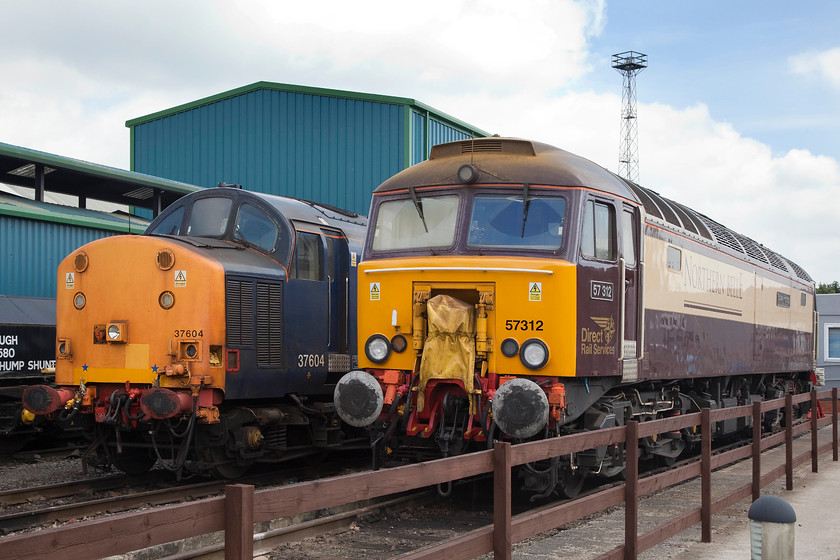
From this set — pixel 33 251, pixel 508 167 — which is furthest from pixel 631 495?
pixel 33 251

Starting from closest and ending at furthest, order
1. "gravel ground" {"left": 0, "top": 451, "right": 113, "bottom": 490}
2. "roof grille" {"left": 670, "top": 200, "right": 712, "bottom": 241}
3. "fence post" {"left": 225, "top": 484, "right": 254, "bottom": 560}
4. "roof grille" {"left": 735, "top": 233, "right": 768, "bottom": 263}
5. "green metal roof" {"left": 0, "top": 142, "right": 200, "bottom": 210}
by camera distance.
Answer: "fence post" {"left": 225, "top": 484, "right": 254, "bottom": 560} → "gravel ground" {"left": 0, "top": 451, "right": 113, "bottom": 490} → "roof grille" {"left": 670, "top": 200, "right": 712, "bottom": 241} → "roof grille" {"left": 735, "top": 233, "right": 768, "bottom": 263} → "green metal roof" {"left": 0, "top": 142, "right": 200, "bottom": 210}

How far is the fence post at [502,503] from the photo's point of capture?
514 centimetres

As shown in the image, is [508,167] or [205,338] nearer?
[508,167]

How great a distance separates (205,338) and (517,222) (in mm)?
3565

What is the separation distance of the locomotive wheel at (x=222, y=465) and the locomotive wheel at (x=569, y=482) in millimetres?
3794

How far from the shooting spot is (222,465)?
10.4 meters

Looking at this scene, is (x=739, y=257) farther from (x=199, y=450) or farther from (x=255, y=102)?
(x=255, y=102)

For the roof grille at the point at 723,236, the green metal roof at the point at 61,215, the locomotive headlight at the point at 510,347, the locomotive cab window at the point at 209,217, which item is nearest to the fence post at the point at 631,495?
the locomotive headlight at the point at 510,347

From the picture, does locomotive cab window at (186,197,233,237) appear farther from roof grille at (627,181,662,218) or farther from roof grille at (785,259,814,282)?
roof grille at (785,259,814,282)

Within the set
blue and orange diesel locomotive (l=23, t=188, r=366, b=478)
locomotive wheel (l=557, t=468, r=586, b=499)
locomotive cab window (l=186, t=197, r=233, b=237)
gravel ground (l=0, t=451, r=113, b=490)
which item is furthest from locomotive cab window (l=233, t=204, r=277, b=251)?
locomotive wheel (l=557, t=468, r=586, b=499)

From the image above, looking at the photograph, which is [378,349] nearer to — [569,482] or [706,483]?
[569,482]

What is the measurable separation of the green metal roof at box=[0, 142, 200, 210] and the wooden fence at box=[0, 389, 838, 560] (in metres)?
14.1

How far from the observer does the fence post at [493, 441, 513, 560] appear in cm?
514

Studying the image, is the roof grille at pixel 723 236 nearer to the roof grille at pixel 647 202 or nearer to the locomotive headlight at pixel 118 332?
the roof grille at pixel 647 202
